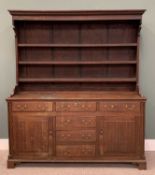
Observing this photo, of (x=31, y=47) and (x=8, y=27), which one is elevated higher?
(x=8, y=27)

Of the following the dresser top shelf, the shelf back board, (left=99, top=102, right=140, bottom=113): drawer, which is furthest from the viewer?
the shelf back board

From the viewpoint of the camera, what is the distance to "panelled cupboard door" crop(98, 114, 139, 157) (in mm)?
3180

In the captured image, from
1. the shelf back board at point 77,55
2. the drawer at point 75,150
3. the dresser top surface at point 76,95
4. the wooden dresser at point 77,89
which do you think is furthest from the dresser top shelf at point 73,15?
the drawer at point 75,150

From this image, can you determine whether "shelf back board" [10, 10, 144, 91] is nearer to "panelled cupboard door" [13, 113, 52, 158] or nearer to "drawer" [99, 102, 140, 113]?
"drawer" [99, 102, 140, 113]

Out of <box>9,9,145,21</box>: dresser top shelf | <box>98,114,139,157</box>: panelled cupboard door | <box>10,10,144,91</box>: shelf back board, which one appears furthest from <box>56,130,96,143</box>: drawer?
<box>9,9,145,21</box>: dresser top shelf

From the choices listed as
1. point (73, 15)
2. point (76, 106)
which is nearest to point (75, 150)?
point (76, 106)

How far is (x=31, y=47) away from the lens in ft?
11.9

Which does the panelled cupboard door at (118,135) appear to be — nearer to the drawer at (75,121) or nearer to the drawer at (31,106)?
the drawer at (75,121)

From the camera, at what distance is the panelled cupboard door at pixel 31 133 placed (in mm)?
3195

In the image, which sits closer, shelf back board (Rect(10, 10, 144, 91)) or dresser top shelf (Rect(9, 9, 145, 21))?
dresser top shelf (Rect(9, 9, 145, 21))

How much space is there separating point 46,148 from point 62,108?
21.2 inches

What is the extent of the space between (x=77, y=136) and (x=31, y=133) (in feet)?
1.85

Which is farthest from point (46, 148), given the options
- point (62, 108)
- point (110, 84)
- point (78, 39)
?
point (78, 39)

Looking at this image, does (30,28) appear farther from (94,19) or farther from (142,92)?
(142,92)
